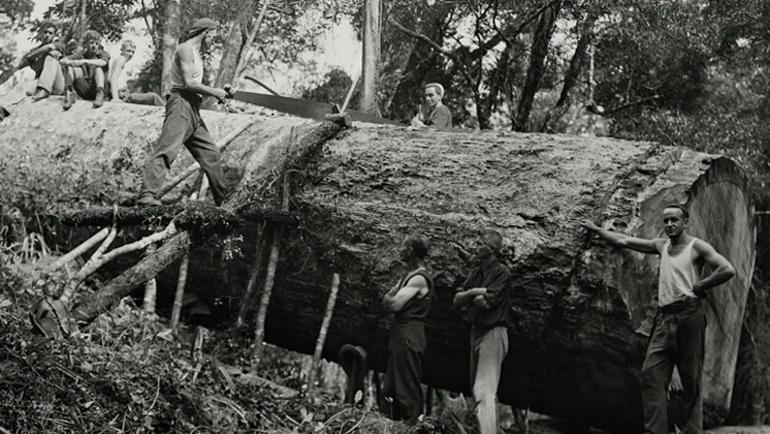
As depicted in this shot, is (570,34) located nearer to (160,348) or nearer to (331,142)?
(331,142)

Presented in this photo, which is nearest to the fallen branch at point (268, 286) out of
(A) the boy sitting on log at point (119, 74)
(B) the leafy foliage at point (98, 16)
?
(A) the boy sitting on log at point (119, 74)

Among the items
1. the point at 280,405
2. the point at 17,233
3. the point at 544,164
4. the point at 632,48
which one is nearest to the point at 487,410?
the point at 280,405

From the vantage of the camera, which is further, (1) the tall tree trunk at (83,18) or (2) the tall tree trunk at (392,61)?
(2) the tall tree trunk at (392,61)

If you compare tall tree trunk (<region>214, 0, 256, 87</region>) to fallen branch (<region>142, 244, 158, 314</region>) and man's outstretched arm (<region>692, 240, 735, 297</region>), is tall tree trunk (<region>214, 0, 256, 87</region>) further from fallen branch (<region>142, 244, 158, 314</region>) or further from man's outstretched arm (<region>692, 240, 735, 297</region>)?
man's outstretched arm (<region>692, 240, 735, 297</region>)

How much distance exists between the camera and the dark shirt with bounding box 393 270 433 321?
720 cm

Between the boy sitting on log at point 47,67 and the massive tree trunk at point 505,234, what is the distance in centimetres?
256

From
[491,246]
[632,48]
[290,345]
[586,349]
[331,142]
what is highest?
[632,48]

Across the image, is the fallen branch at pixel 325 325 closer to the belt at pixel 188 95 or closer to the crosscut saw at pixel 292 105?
the belt at pixel 188 95

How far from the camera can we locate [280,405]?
6.83 meters

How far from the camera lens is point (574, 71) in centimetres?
1598

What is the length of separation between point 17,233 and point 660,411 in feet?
21.5

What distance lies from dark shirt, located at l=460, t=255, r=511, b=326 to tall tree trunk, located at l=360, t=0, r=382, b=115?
581cm

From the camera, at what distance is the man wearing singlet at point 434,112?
10709 millimetres

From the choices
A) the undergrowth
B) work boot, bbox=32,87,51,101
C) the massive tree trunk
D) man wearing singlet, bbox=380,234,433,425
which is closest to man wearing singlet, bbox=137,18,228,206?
the massive tree trunk
